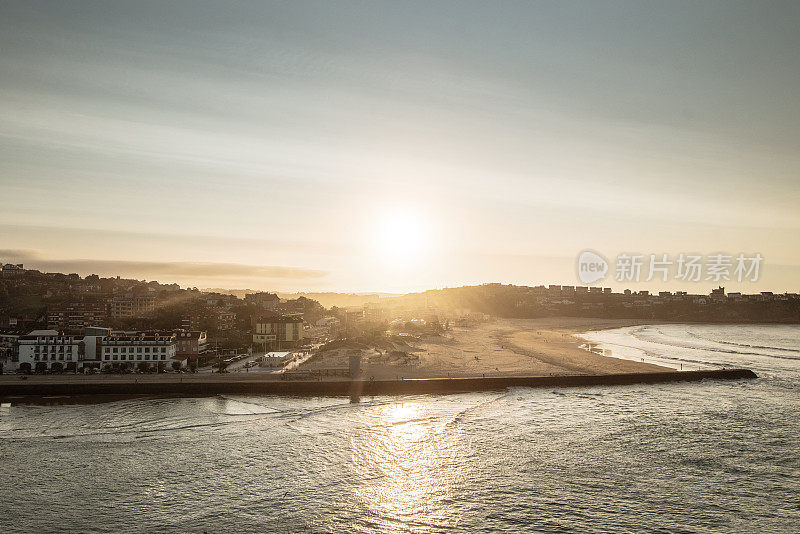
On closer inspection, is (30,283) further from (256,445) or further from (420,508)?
(420,508)

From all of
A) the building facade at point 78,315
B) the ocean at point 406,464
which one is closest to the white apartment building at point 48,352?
the ocean at point 406,464

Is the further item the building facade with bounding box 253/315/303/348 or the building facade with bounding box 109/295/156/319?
the building facade with bounding box 109/295/156/319

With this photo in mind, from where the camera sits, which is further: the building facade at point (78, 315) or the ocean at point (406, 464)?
the building facade at point (78, 315)

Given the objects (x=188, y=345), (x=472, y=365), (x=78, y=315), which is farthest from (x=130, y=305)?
(x=472, y=365)

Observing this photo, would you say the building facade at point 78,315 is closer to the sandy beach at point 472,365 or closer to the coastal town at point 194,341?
the coastal town at point 194,341

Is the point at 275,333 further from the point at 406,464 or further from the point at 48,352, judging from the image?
the point at 406,464

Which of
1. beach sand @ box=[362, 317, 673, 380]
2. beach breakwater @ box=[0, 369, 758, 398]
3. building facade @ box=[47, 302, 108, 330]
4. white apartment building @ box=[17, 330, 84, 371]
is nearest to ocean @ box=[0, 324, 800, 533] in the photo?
beach breakwater @ box=[0, 369, 758, 398]

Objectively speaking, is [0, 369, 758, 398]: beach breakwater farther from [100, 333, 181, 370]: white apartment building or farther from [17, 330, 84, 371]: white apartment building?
[100, 333, 181, 370]: white apartment building

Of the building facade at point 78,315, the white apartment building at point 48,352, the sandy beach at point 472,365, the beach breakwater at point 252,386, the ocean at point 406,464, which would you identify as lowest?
the ocean at point 406,464
